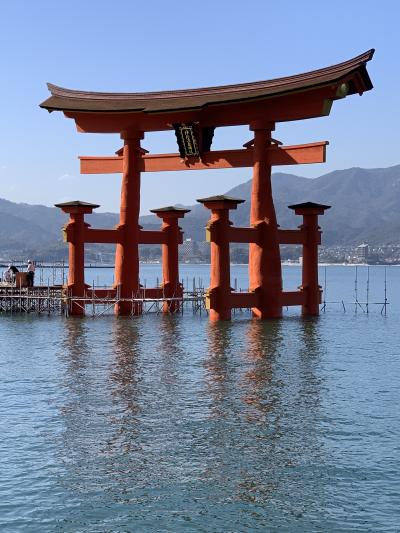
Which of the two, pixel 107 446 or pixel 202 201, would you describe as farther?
pixel 202 201

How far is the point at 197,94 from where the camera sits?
47.4 meters

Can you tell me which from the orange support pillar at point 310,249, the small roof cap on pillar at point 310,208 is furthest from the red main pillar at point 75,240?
the orange support pillar at point 310,249

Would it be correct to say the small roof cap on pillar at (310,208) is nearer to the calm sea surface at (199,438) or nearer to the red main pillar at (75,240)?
the red main pillar at (75,240)

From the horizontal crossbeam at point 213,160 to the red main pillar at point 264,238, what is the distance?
621mm

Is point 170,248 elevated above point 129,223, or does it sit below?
below

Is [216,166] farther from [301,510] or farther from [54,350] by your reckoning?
[301,510]

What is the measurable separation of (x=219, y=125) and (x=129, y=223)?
7.91 metres

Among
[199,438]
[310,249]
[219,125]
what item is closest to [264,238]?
[310,249]

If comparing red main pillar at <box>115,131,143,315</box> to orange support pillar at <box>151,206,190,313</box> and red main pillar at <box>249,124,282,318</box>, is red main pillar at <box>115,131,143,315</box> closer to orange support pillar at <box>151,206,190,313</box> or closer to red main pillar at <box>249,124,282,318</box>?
orange support pillar at <box>151,206,190,313</box>

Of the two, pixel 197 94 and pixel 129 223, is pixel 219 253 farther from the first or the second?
pixel 197 94

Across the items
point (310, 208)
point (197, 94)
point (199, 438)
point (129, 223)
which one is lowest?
point (199, 438)

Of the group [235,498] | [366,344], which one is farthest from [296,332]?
[235,498]

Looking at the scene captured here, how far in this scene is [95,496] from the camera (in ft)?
49.5

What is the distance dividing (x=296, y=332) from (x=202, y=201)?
8.75m
